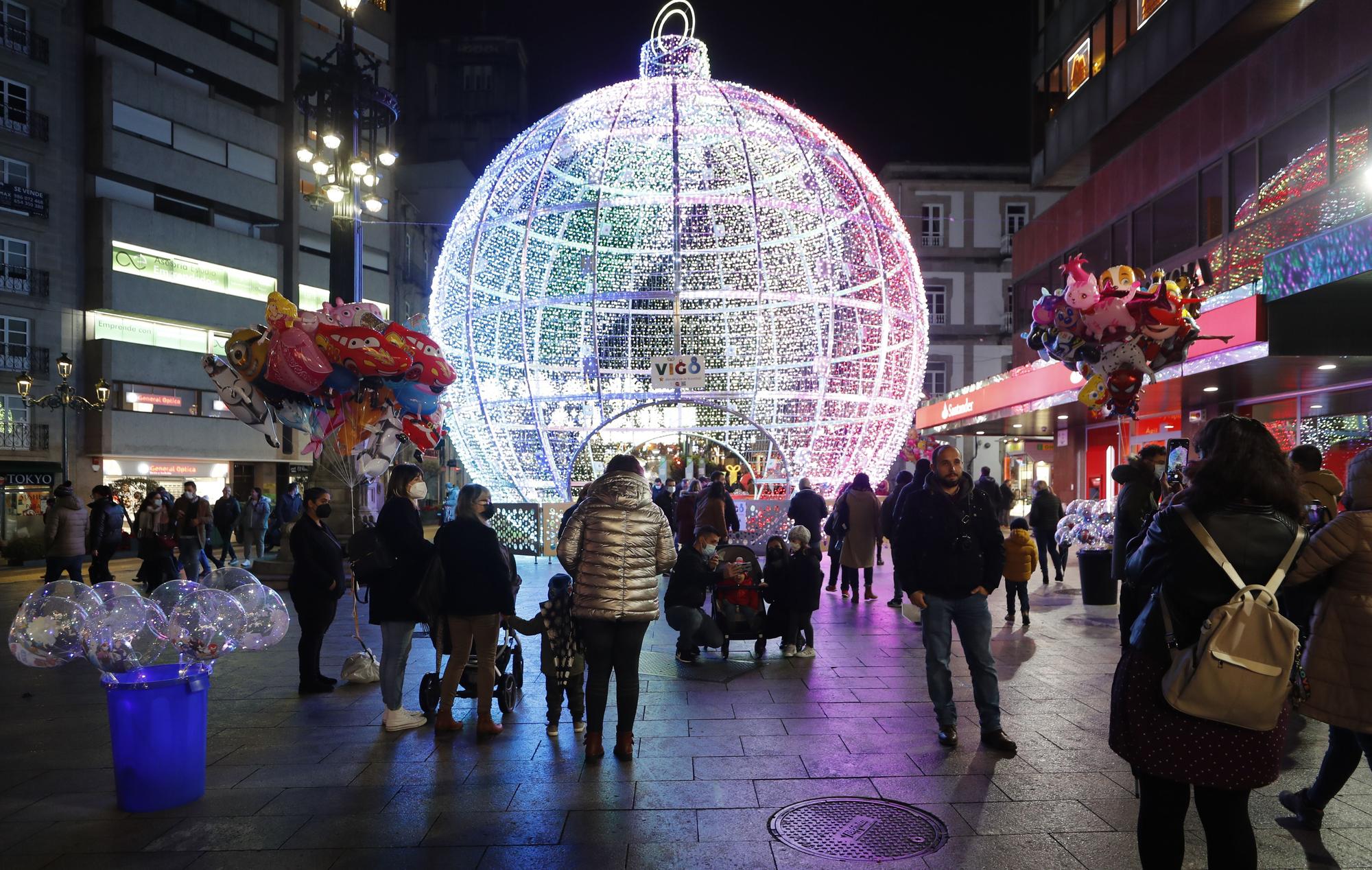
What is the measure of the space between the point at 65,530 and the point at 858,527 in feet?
33.1

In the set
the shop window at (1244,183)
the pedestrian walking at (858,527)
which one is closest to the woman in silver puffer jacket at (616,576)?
the pedestrian walking at (858,527)

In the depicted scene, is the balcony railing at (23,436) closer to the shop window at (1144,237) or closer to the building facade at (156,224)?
the building facade at (156,224)

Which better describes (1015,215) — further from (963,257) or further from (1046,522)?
(1046,522)

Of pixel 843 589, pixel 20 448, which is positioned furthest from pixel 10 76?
pixel 843 589

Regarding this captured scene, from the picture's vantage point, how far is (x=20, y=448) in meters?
25.5

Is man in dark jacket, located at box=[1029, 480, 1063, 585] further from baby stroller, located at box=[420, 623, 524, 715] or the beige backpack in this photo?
the beige backpack

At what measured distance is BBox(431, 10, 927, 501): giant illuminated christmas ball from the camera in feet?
43.4

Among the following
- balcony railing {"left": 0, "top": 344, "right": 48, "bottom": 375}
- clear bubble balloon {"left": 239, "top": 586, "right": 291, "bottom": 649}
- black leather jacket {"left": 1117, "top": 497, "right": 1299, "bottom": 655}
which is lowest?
clear bubble balloon {"left": 239, "top": 586, "right": 291, "bottom": 649}

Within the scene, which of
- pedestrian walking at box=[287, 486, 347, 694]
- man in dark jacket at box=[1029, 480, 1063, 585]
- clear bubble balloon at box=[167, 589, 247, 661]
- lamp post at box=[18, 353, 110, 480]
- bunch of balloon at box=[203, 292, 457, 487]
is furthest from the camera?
lamp post at box=[18, 353, 110, 480]

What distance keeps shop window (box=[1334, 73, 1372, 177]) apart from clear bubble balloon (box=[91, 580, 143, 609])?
14.1m

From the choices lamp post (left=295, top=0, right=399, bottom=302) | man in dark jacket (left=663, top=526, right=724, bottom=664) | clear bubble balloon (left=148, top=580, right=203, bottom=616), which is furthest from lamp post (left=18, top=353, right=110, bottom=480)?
clear bubble balloon (left=148, top=580, right=203, bottom=616)

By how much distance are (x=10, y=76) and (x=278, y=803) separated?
29.4 meters

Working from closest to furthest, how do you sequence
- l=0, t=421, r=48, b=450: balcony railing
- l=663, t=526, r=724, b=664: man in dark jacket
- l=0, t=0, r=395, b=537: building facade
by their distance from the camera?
1. l=663, t=526, r=724, b=664: man in dark jacket
2. l=0, t=421, r=48, b=450: balcony railing
3. l=0, t=0, r=395, b=537: building facade

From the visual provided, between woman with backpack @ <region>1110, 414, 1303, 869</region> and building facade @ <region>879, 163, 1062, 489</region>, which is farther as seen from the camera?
building facade @ <region>879, 163, 1062, 489</region>
